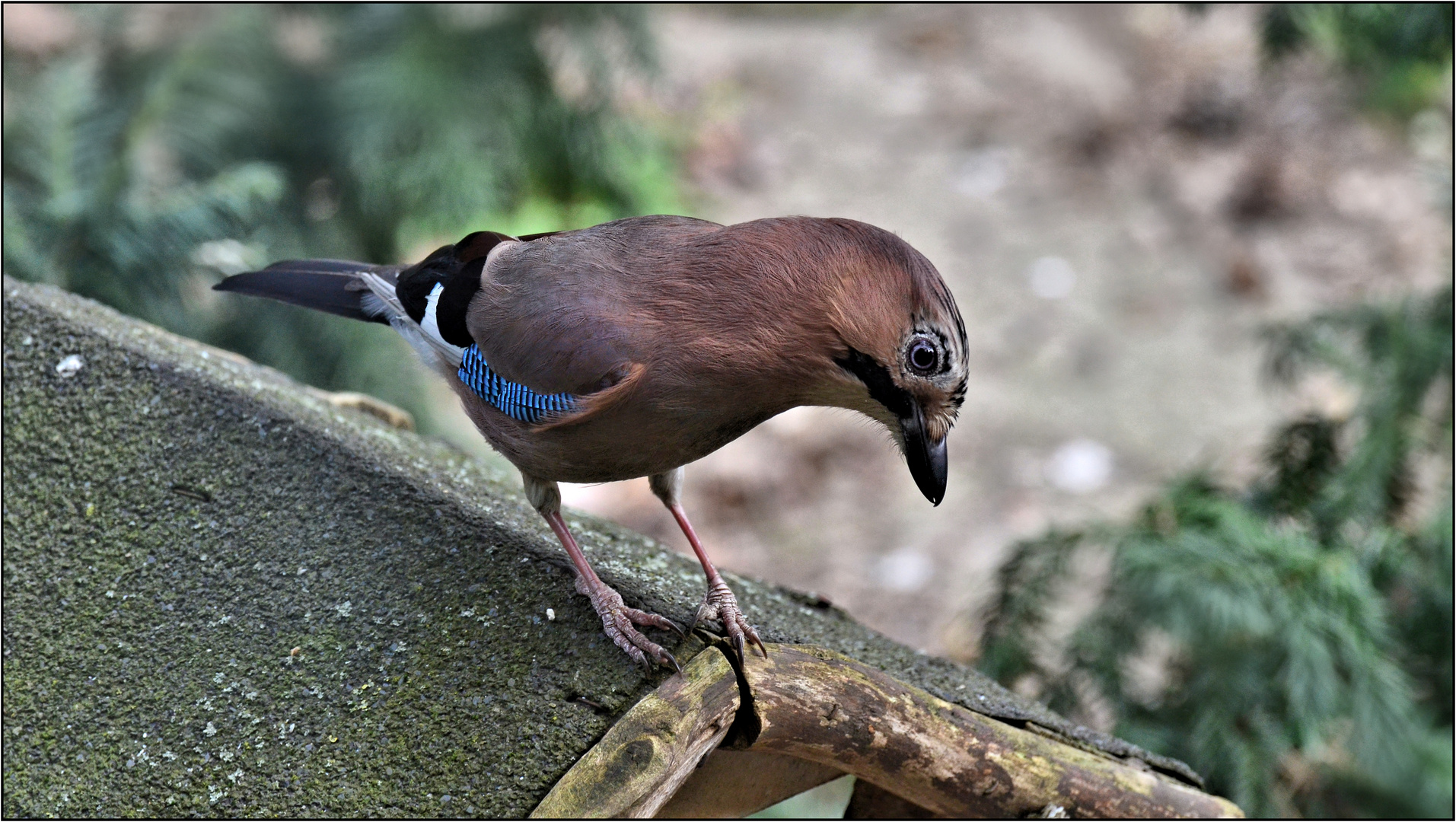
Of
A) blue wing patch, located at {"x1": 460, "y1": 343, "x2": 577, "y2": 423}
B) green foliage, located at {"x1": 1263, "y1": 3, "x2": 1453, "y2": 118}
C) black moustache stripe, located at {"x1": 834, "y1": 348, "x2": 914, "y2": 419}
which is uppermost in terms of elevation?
green foliage, located at {"x1": 1263, "y1": 3, "x2": 1453, "y2": 118}

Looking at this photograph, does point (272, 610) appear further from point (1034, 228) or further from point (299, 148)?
point (1034, 228)

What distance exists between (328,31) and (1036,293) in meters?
3.48

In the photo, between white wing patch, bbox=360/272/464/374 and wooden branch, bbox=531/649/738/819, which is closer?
wooden branch, bbox=531/649/738/819

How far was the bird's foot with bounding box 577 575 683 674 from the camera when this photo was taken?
1.95m

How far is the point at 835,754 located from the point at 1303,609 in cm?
133

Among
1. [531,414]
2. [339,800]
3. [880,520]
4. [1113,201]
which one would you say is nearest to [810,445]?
[880,520]

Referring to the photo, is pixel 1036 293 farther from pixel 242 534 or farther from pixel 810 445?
pixel 242 534

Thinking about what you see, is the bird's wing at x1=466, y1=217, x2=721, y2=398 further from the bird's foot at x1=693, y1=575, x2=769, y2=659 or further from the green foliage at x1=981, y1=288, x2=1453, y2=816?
the green foliage at x1=981, y1=288, x2=1453, y2=816

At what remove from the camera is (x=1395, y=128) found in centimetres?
679

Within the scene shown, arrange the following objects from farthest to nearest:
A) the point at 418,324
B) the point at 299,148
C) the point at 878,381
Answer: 1. the point at 299,148
2. the point at 418,324
3. the point at 878,381

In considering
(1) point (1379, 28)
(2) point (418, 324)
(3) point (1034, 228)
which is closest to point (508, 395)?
(2) point (418, 324)

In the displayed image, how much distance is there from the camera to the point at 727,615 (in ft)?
6.70

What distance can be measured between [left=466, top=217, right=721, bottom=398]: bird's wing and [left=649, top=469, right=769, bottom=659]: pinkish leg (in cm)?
39

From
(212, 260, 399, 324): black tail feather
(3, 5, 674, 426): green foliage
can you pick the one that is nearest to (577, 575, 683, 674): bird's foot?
(212, 260, 399, 324): black tail feather
